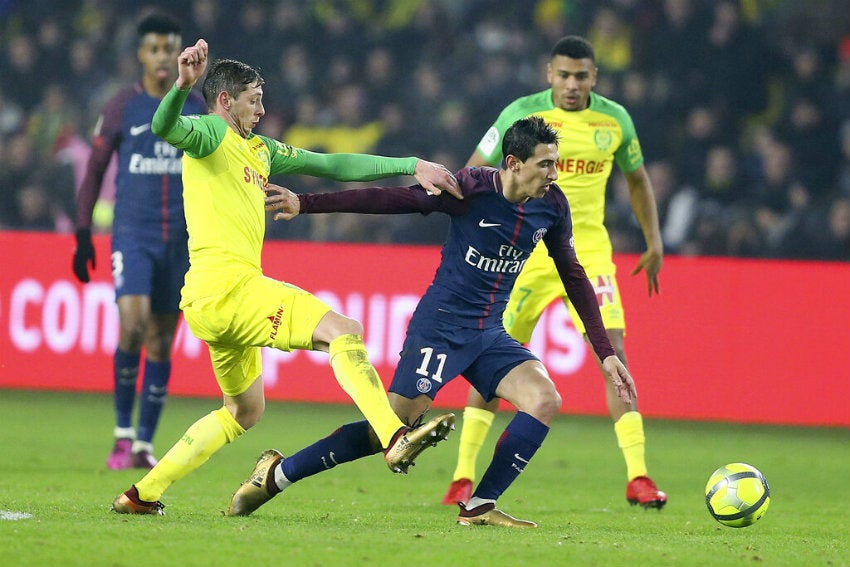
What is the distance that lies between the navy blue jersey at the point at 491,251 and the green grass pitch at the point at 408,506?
0.94 metres

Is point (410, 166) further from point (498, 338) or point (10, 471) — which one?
point (10, 471)

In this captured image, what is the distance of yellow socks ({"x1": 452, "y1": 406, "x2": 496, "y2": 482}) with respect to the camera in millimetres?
6965

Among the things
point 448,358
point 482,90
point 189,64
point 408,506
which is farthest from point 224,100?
point 482,90

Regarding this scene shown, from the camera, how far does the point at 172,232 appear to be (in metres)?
8.13

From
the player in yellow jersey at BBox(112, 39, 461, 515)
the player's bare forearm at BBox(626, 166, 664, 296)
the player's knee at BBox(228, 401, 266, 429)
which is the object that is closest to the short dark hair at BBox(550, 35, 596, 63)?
the player's bare forearm at BBox(626, 166, 664, 296)

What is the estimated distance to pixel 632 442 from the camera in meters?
7.12

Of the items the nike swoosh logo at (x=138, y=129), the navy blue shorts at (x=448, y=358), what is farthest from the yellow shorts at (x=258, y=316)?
the nike swoosh logo at (x=138, y=129)

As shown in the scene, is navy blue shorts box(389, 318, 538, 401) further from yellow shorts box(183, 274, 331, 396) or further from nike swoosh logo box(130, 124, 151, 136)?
nike swoosh logo box(130, 124, 151, 136)

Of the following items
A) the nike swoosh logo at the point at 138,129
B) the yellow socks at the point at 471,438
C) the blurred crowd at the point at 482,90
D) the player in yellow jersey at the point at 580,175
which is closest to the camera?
the yellow socks at the point at 471,438

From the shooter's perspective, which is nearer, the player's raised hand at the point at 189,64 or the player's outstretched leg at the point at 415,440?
the player's outstretched leg at the point at 415,440

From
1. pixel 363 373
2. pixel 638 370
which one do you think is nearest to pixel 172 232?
pixel 363 373

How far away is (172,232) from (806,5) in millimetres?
8890

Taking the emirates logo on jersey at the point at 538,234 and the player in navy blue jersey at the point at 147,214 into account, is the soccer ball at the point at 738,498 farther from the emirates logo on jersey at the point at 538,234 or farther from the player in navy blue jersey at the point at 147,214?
the player in navy blue jersey at the point at 147,214

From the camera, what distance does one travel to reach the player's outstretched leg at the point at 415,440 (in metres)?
4.85
